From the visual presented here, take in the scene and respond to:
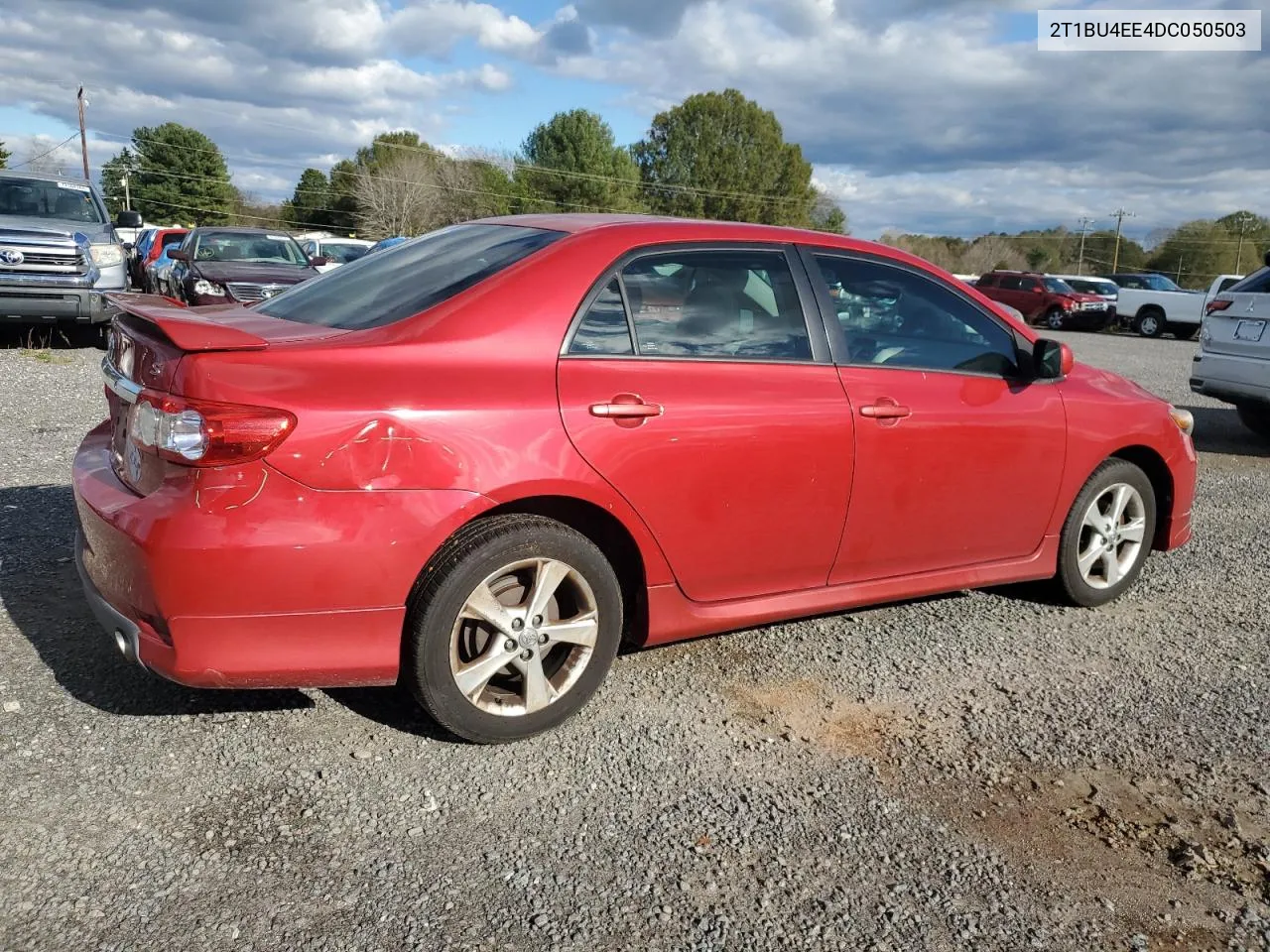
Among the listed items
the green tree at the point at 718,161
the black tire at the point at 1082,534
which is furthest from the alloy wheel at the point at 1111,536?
the green tree at the point at 718,161

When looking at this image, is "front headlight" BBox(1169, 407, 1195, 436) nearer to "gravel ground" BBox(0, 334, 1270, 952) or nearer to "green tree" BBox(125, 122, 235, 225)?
"gravel ground" BBox(0, 334, 1270, 952)

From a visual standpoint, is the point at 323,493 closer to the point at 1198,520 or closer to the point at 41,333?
the point at 1198,520

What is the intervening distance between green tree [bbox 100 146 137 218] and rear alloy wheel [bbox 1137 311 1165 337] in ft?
253

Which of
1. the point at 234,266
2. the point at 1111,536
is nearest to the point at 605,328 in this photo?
the point at 1111,536

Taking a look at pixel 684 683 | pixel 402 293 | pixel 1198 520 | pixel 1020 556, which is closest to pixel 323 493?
pixel 402 293

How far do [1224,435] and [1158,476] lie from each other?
6.25m

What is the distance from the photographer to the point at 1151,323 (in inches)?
1139

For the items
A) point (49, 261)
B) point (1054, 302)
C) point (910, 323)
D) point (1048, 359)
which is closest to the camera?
point (910, 323)

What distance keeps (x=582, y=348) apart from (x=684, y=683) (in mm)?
1341

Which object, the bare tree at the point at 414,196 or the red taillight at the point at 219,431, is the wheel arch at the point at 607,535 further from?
the bare tree at the point at 414,196

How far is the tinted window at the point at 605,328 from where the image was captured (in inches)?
128

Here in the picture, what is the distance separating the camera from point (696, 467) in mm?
3355

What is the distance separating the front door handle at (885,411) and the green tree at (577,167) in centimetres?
7347

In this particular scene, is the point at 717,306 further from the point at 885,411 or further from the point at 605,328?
the point at 885,411
